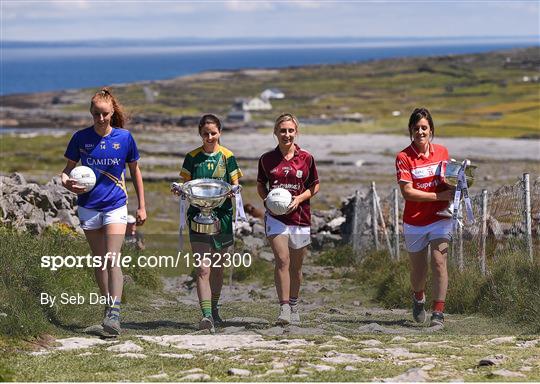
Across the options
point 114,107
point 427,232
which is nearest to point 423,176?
point 427,232

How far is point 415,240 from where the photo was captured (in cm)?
1106

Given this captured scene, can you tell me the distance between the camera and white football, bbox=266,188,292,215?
1047 centimetres

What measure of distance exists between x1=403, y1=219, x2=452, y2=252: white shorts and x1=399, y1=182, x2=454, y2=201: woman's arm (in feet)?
0.91

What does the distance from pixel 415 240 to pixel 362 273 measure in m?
5.59

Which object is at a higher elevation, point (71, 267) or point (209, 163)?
point (209, 163)

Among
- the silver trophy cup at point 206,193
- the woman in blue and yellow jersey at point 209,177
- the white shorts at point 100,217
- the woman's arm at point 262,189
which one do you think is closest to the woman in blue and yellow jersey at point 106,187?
the white shorts at point 100,217

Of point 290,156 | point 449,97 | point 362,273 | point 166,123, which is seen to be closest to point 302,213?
point 290,156

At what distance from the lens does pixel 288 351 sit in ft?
29.8

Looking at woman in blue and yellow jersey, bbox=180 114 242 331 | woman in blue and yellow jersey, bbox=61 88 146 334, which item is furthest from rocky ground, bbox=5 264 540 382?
woman in blue and yellow jersey, bbox=61 88 146 334

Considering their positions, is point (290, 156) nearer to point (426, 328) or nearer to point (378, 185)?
point (426, 328)

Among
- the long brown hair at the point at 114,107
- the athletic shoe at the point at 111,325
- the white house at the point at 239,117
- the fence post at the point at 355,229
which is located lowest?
the white house at the point at 239,117

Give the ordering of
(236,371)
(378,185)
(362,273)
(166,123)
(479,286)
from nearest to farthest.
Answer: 1. (236,371)
2. (479,286)
3. (362,273)
4. (378,185)
5. (166,123)

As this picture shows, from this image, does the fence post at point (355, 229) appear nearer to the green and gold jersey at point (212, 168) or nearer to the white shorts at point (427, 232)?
the white shorts at point (427, 232)

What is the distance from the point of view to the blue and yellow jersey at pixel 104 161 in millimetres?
10242
